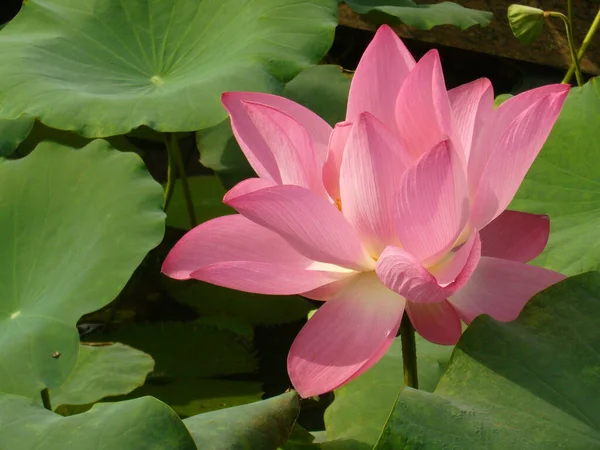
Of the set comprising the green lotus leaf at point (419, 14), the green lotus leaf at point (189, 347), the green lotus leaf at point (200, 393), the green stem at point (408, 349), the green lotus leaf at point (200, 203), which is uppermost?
the green lotus leaf at point (419, 14)

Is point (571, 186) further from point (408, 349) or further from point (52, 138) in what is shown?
point (52, 138)

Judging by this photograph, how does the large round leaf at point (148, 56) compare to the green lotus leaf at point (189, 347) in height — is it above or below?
above

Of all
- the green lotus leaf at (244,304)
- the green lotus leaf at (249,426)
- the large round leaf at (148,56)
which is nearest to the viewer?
the green lotus leaf at (249,426)

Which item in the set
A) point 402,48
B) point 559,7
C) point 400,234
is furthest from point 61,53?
point 559,7

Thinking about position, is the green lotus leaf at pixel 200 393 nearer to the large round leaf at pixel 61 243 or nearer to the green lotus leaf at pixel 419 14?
the large round leaf at pixel 61 243

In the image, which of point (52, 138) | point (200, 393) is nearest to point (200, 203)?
point (52, 138)

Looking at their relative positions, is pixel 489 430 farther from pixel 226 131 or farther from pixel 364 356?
pixel 226 131

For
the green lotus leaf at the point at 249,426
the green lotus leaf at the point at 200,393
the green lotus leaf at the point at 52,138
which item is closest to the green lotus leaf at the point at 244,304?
the green lotus leaf at the point at 200,393
